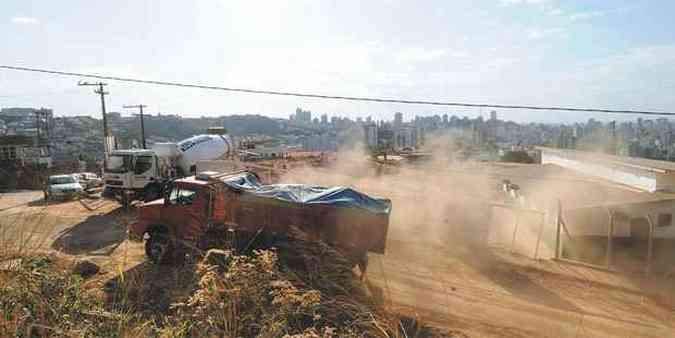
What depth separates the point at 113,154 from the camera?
18.6 meters

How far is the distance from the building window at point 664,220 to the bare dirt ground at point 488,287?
9.64 ft

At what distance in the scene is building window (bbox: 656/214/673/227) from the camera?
12859mm

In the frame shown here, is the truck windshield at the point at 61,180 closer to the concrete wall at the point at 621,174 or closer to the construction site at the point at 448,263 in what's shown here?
the construction site at the point at 448,263

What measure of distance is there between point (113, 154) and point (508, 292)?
53.7 feet

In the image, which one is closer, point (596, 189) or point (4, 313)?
point (4, 313)

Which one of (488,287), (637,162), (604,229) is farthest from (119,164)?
(637,162)

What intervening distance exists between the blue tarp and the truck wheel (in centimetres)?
213

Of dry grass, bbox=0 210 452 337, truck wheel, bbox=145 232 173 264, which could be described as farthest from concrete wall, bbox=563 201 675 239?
truck wheel, bbox=145 232 173 264

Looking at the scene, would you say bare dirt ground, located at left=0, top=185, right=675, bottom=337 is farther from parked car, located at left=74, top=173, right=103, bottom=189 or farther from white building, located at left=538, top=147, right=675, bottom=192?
parked car, located at left=74, top=173, right=103, bottom=189

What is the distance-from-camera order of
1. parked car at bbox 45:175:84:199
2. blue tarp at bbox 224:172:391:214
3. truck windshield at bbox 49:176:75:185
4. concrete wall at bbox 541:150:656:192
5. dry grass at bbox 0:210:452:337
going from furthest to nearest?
truck windshield at bbox 49:176:75:185 → parked car at bbox 45:175:84:199 → concrete wall at bbox 541:150:656:192 → blue tarp at bbox 224:172:391:214 → dry grass at bbox 0:210:452:337

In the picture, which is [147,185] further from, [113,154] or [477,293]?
[477,293]

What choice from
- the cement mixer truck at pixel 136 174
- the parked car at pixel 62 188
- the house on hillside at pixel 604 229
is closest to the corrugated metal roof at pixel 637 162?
the house on hillside at pixel 604 229

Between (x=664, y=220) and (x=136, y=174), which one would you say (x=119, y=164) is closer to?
(x=136, y=174)

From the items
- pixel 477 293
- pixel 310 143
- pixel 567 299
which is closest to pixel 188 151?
pixel 477 293
